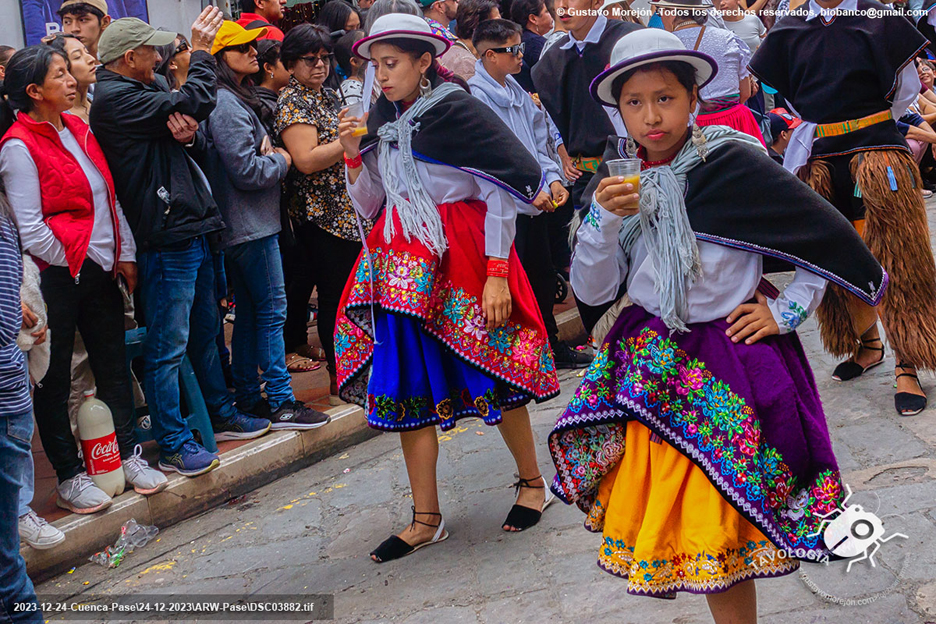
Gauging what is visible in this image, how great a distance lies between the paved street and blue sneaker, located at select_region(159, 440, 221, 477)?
0.23 meters

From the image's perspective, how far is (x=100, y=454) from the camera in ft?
14.2

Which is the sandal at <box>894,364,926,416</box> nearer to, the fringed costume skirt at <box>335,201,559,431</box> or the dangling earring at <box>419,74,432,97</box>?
the fringed costume skirt at <box>335,201,559,431</box>

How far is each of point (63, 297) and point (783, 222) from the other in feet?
10.4

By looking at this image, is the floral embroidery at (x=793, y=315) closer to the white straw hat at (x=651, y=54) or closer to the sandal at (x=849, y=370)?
the white straw hat at (x=651, y=54)

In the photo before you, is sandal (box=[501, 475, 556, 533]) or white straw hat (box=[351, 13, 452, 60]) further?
sandal (box=[501, 475, 556, 533])

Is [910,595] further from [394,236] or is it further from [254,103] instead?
[254,103]

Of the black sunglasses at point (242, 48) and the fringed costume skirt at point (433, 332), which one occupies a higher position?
the black sunglasses at point (242, 48)

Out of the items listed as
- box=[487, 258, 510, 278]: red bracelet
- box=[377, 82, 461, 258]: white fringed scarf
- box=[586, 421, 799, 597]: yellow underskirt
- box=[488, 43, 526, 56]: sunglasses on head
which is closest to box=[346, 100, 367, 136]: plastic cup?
box=[377, 82, 461, 258]: white fringed scarf

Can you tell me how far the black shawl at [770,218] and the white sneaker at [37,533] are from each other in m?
2.85

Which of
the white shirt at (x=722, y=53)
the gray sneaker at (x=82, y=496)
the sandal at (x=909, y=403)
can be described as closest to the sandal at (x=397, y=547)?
the gray sneaker at (x=82, y=496)

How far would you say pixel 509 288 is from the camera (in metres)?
3.75

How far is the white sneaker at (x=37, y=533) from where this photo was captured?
3.96 meters

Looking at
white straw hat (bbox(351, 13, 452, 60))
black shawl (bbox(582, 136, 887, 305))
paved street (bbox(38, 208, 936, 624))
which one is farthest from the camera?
white straw hat (bbox(351, 13, 452, 60))

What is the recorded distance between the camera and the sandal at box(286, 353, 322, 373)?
6.23 meters
